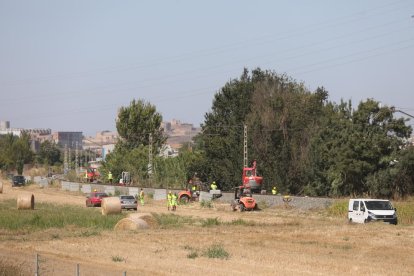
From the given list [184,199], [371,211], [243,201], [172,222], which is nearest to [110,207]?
[172,222]

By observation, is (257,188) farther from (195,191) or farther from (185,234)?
(185,234)

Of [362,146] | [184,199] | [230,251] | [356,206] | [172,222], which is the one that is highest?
[362,146]

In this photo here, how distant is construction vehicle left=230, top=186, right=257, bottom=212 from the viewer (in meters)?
56.9

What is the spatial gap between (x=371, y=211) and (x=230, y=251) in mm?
17162

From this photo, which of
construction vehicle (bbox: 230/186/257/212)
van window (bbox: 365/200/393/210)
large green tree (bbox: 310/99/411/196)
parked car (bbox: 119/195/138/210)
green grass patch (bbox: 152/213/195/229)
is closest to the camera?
green grass patch (bbox: 152/213/195/229)

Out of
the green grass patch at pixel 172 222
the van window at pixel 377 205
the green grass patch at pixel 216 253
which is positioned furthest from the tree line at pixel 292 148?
the green grass patch at pixel 216 253

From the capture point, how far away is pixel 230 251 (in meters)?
27.2

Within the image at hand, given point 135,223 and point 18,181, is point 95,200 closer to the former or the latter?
point 135,223

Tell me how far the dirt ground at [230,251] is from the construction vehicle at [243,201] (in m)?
16.2

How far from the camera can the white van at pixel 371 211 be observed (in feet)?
138

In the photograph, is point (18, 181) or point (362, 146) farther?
point (18, 181)

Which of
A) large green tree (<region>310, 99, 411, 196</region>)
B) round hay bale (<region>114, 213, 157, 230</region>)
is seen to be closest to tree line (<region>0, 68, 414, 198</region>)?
large green tree (<region>310, 99, 411, 196</region>)

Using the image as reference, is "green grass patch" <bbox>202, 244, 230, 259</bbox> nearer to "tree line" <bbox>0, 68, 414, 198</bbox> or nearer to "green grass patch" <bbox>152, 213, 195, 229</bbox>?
"green grass patch" <bbox>152, 213, 195, 229</bbox>

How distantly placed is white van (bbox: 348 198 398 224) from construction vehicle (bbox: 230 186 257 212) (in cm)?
1437
